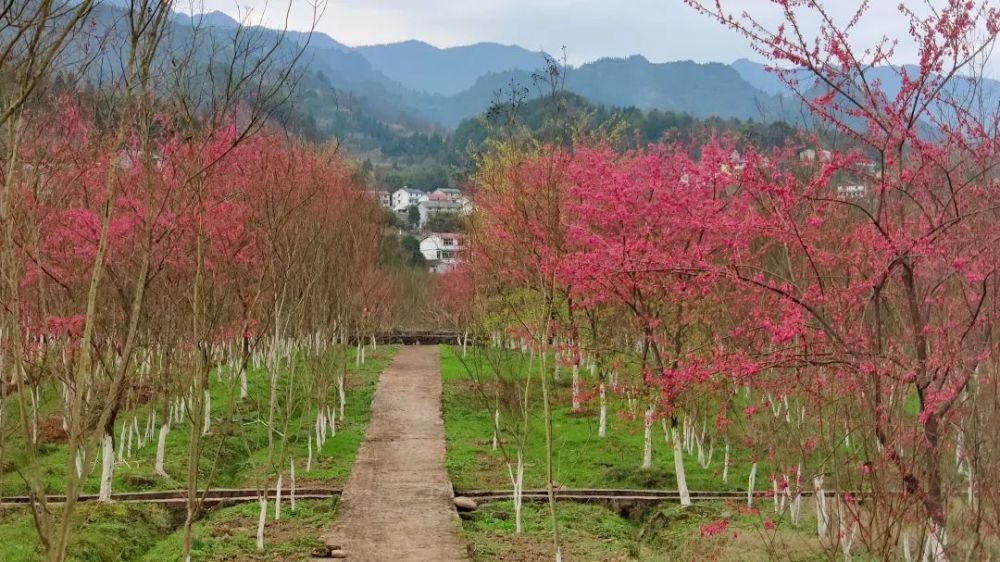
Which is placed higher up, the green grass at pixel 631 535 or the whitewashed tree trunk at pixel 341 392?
the whitewashed tree trunk at pixel 341 392

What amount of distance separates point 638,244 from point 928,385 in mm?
5970

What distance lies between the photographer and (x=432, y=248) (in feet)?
261

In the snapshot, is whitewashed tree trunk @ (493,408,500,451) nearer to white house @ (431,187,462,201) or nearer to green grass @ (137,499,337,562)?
green grass @ (137,499,337,562)

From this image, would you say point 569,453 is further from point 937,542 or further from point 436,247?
point 436,247

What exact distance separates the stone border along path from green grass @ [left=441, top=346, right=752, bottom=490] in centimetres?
48

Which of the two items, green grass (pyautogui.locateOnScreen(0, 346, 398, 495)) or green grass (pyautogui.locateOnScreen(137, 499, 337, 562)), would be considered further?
green grass (pyautogui.locateOnScreen(0, 346, 398, 495))

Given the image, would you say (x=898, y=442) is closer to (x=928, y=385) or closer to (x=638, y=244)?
(x=928, y=385)

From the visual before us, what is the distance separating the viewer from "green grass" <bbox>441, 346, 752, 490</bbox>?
14901 millimetres

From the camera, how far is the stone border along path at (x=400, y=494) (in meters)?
10.6

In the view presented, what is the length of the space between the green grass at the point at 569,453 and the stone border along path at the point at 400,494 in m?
0.48

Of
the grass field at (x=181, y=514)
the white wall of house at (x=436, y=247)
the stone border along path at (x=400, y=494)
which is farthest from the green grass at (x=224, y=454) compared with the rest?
the white wall of house at (x=436, y=247)

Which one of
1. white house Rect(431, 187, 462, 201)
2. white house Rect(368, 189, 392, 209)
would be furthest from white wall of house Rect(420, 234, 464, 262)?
white house Rect(431, 187, 462, 201)

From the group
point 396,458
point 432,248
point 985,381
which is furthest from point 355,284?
point 432,248

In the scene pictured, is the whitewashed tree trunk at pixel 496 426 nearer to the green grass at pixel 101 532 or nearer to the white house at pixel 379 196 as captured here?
the green grass at pixel 101 532
